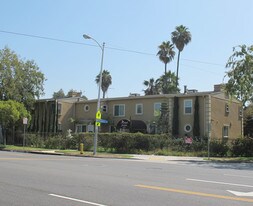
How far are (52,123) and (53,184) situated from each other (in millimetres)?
40876

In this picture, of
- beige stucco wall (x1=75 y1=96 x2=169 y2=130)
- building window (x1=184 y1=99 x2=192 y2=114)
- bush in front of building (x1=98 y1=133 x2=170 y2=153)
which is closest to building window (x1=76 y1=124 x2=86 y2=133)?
beige stucco wall (x1=75 y1=96 x2=169 y2=130)

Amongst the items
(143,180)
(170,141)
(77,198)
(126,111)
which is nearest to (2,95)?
(126,111)

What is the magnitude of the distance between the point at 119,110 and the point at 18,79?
13346mm

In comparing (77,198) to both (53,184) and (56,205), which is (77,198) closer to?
(56,205)

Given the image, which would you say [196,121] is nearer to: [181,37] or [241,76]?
[241,76]

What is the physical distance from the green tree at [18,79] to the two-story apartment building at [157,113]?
4.02 metres

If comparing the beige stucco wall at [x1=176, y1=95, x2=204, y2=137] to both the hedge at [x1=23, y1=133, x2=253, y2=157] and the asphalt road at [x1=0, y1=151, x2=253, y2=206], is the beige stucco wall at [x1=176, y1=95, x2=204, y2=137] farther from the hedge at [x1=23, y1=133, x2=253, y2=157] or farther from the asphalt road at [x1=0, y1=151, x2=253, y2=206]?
the asphalt road at [x1=0, y1=151, x2=253, y2=206]

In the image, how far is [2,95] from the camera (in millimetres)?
48500

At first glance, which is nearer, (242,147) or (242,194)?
(242,194)

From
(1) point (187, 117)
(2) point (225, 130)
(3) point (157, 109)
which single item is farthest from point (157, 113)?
(2) point (225, 130)

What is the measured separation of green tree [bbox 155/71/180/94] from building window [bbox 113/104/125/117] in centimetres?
1798

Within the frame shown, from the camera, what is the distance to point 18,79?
49156 mm

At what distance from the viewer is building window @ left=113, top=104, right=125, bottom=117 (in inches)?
1875

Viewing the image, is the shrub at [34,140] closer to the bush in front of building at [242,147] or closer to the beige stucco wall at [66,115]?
the beige stucco wall at [66,115]
